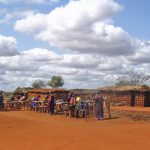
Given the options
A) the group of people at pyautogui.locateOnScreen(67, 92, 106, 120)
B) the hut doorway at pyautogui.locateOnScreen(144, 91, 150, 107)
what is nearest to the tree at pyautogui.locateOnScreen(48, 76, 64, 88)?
the hut doorway at pyautogui.locateOnScreen(144, 91, 150, 107)

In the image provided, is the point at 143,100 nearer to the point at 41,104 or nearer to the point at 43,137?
the point at 41,104

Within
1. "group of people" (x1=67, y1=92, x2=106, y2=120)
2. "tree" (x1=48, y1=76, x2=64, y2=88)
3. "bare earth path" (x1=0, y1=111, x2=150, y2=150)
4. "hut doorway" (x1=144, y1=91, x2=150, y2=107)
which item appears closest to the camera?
"bare earth path" (x1=0, y1=111, x2=150, y2=150)

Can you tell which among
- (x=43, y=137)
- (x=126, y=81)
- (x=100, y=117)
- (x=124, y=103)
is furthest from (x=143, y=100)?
(x=43, y=137)

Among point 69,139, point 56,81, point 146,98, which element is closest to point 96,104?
point 69,139

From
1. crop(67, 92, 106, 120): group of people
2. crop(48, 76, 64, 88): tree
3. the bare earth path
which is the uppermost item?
crop(48, 76, 64, 88): tree

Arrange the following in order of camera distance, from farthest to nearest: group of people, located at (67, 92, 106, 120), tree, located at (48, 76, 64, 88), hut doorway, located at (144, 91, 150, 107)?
tree, located at (48, 76, 64, 88), hut doorway, located at (144, 91, 150, 107), group of people, located at (67, 92, 106, 120)

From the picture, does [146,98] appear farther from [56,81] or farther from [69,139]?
[56,81]

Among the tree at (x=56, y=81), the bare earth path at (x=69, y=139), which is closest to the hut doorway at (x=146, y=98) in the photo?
the bare earth path at (x=69, y=139)

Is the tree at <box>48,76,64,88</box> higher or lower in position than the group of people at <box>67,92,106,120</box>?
higher

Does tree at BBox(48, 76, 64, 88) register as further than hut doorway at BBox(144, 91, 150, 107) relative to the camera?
Yes

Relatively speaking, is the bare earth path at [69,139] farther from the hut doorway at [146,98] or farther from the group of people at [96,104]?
the hut doorway at [146,98]

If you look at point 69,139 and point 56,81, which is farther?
point 56,81

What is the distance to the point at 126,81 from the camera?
74.2 m

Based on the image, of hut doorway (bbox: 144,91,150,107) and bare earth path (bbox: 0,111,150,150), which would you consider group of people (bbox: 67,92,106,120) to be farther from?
hut doorway (bbox: 144,91,150,107)
